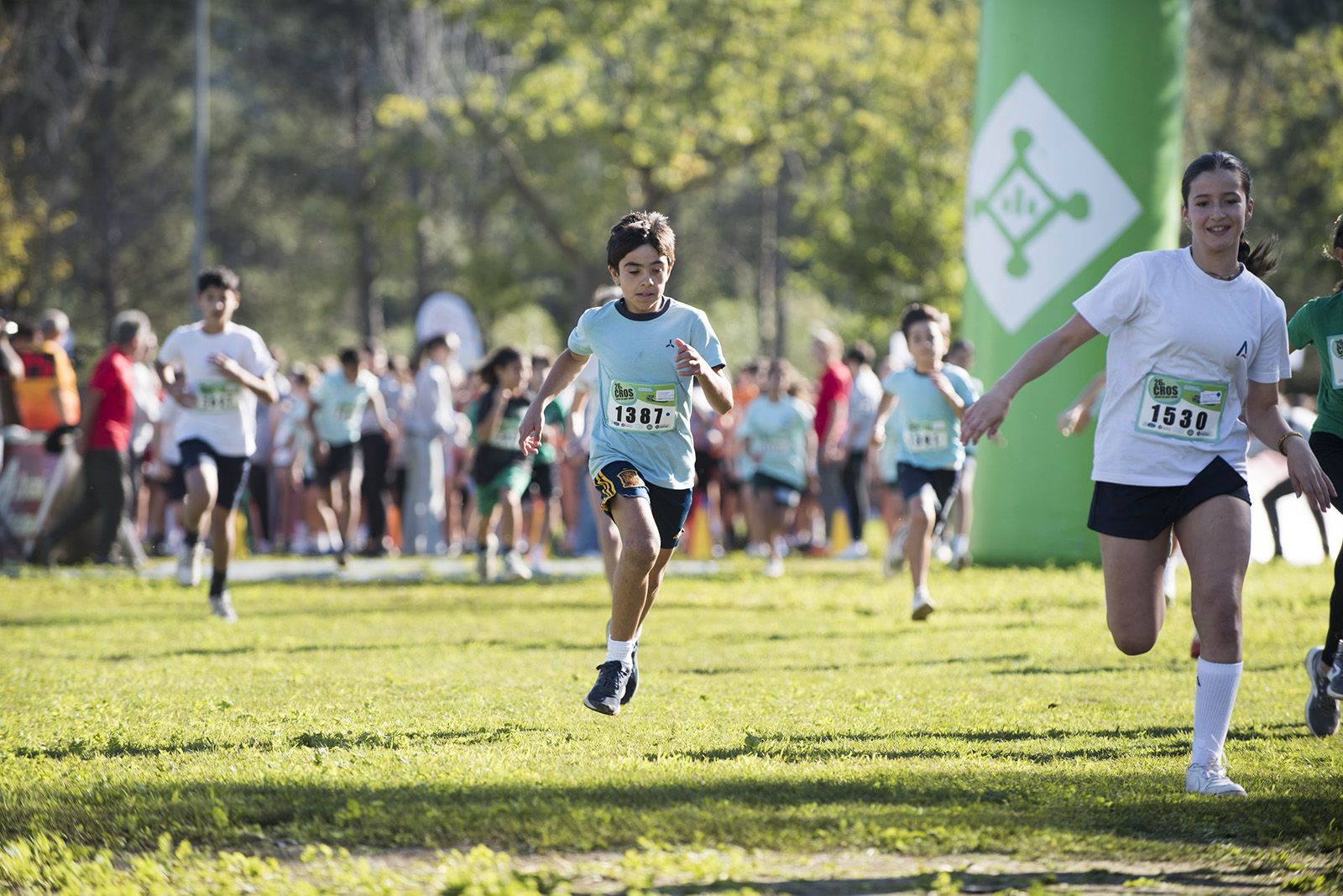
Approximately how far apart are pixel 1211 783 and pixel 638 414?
2.86 metres

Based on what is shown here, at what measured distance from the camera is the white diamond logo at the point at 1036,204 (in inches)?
668

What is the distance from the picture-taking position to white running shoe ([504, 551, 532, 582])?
15.6 metres

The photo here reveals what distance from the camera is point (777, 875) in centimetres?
443

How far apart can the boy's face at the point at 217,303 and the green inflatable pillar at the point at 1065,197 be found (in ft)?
29.2

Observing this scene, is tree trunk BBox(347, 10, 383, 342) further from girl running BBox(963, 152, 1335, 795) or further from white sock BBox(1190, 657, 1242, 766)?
white sock BBox(1190, 657, 1242, 766)

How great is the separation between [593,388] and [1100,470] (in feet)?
22.5

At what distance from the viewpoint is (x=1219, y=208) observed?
5828 millimetres

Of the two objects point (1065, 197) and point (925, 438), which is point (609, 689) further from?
point (1065, 197)

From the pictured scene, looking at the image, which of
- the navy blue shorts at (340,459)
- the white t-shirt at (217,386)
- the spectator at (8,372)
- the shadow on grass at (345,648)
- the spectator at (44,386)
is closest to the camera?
the shadow on grass at (345,648)

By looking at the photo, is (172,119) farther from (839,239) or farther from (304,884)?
(304,884)

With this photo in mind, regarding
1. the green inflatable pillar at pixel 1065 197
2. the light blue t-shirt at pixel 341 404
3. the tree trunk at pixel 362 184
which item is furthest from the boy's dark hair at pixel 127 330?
the tree trunk at pixel 362 184

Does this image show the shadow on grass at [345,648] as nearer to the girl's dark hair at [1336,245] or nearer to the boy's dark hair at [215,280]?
the boy's dark hair at [215,280]

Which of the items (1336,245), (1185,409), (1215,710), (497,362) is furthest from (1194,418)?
(497,362)

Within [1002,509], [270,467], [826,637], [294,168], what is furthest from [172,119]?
[826,637]
